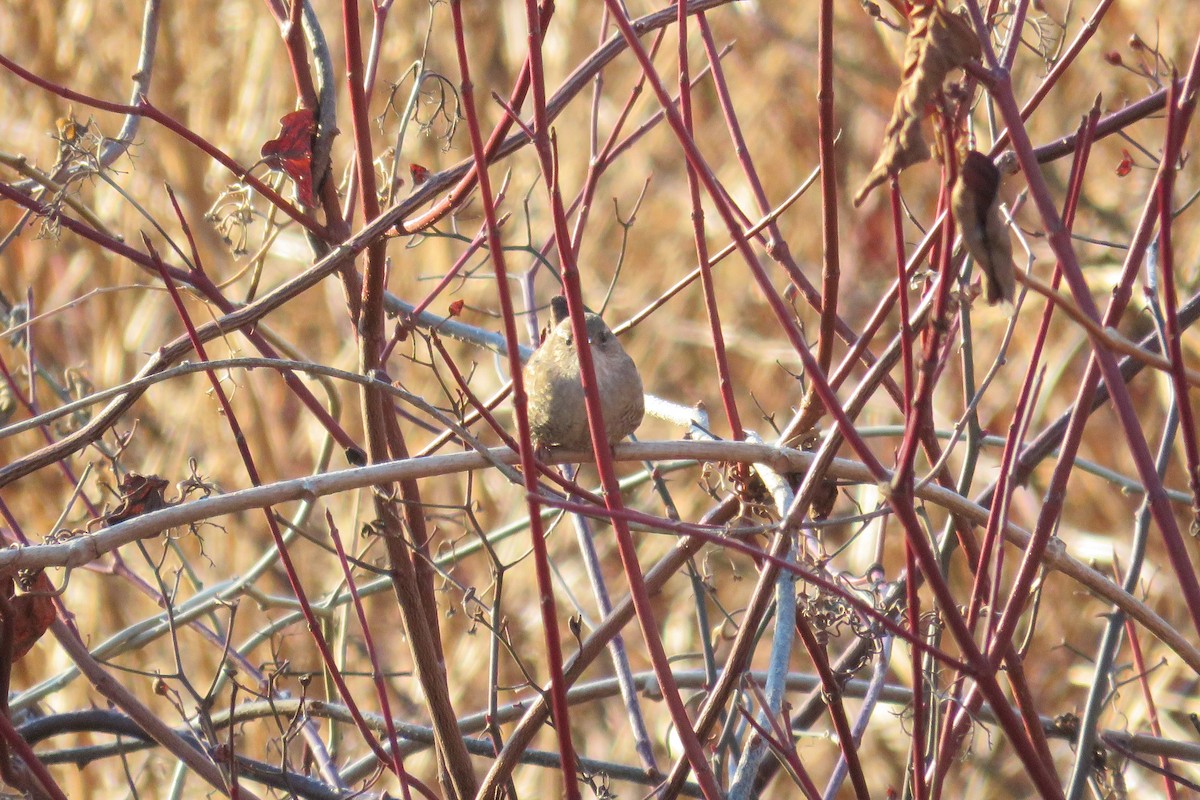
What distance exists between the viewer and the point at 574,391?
245cm

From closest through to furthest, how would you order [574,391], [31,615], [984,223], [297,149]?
[984,223], [31,615], [297,149], [574,391]

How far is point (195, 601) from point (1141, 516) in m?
1.89

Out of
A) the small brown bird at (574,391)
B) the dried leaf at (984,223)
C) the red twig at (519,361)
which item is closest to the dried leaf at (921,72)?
the dried leaf at (984,223)

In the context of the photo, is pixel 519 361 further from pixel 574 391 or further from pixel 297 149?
pixel 574 391

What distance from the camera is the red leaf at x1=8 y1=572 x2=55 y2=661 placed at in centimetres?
163

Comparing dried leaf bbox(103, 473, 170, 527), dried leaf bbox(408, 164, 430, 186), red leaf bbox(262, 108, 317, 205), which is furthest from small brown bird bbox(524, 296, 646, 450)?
dried leaf bbox(103, 473, 170, 527)

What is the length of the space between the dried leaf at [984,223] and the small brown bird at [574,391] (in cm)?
147

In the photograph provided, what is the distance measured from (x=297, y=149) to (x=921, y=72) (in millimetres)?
1197

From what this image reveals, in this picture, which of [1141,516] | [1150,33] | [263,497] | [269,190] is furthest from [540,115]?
[1150,33]

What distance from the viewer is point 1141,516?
2045 mm

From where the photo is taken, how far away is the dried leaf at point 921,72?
0.97 m

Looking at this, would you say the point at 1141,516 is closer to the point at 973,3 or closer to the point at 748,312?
the point at 973,3

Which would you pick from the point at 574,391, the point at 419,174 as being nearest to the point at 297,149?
the point at 419,174

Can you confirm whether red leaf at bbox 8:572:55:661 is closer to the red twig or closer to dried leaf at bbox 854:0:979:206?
the red twig
